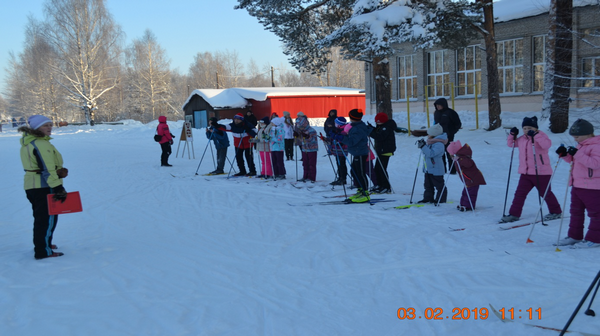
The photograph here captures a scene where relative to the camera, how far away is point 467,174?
7.20m

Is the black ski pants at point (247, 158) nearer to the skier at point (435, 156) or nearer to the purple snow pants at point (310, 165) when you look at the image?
the purple snow pants at point (310, 165)

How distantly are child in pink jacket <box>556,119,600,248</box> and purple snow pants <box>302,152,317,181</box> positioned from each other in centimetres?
626

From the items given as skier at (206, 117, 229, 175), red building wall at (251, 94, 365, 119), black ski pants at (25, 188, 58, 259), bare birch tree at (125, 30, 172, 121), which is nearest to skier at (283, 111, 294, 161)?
skier at (206, 117, 229, 175)

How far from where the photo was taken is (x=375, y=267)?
4.88 m

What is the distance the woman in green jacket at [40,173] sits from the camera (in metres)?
5.23

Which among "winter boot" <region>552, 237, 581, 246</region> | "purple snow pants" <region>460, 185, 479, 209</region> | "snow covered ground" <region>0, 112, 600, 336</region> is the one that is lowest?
Answer: "snow covered ground" <region>0, 112, 600, 336</region>

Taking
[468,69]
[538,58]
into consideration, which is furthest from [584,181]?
[468,69]

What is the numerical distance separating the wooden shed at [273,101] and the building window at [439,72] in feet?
34.1

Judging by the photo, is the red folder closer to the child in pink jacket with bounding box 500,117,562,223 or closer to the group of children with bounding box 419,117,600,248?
the group of children with bounding box 419,117,600,248

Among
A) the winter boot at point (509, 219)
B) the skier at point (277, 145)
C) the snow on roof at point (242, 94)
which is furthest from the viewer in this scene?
the snow on roof at point (242, 94)

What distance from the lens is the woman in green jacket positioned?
5234mm

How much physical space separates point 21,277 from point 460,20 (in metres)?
14.0
